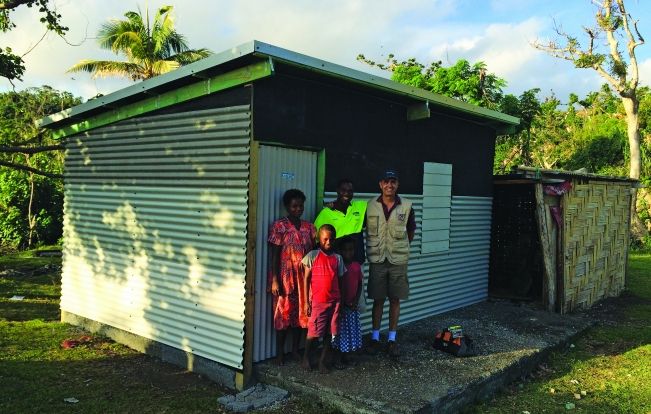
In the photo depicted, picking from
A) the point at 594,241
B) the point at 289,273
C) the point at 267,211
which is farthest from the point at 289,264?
the point at 594,241

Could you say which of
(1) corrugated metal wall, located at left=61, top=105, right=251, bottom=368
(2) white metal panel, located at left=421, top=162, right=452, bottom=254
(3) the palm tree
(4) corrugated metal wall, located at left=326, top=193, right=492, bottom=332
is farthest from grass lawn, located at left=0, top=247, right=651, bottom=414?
(3) the palm tree

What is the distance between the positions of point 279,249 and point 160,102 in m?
2.28

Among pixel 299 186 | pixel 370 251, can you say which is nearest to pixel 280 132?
pixel 299 186

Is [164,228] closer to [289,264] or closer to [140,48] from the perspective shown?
[289,264]

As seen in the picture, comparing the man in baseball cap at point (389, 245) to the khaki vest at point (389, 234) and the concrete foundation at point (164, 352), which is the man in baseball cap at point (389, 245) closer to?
the khaki vest at point (389, 234)

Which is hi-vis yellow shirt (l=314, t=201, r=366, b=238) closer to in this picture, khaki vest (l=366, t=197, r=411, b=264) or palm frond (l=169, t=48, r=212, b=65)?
khaki vest (l=366, t=197, r=411, b=264)

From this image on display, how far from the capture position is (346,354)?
539cm

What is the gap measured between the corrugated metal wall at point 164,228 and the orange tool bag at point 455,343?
7.26 feet

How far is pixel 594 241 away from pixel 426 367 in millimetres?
5159

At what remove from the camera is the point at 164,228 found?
5953mm

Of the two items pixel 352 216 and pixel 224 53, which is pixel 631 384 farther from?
pixel 224 53

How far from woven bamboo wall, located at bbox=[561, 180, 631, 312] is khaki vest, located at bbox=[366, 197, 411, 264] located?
3.57 meters

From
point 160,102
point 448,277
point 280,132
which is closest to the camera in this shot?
point 280,132

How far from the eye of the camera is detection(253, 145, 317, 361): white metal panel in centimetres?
514
